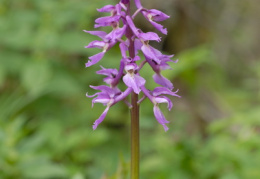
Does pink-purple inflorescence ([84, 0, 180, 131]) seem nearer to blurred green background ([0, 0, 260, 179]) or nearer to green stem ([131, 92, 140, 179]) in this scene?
green stem ([131, 92, 140, 179])

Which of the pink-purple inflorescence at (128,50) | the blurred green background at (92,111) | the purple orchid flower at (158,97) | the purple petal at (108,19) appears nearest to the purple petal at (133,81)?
the pink-purple inflorescence at (128,50)

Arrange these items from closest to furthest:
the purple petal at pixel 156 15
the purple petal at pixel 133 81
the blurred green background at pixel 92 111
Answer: the purple petal at pixel 133 81
the purple petal at pixel 156 15
the blurred green background at pixel 92 111

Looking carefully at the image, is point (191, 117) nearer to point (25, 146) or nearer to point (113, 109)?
point (113, 109)

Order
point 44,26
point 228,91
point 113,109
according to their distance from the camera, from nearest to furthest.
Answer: point 44,26, point 113,109, point 228,91

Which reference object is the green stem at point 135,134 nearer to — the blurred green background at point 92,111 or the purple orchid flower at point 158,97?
the purple orchid flower at point 158,97

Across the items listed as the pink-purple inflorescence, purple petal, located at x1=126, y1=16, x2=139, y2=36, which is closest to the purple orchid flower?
the pink-purple inflorescence

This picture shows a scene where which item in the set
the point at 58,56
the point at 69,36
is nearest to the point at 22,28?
the point at 69,36

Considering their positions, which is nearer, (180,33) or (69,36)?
(69,36)

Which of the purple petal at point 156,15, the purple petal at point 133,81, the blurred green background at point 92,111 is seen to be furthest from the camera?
the blurred green background at point 92,111
